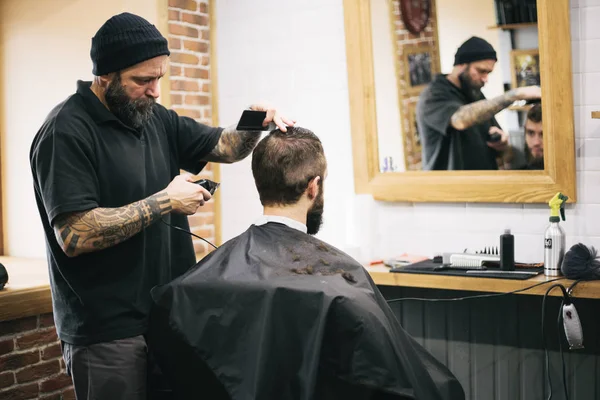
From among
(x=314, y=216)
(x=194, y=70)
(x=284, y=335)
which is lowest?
(x=284, y=335)

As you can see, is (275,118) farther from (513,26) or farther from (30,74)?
(30,74)

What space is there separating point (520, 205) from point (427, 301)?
1.90 ft

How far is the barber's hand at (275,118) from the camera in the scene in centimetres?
235

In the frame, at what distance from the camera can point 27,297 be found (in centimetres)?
328

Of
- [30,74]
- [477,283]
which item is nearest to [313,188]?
[477,283]

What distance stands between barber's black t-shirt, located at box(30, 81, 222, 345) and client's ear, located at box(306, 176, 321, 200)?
0.48 m

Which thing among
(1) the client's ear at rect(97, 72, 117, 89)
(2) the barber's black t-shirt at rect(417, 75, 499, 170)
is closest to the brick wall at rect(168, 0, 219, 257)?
(2) the barber's black t-shirt at rect(417, 75, 499, 170)

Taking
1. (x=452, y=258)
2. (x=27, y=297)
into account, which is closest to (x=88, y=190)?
(x=27, y=297)

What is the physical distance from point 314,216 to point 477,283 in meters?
0.87

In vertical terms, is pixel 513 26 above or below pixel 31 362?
above

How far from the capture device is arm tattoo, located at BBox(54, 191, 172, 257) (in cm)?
213

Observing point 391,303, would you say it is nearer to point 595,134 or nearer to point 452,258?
point 452,258

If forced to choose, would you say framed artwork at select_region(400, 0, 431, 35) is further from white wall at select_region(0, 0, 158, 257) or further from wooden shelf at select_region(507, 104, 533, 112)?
white wall at select_region(0, 0, 158, 257)

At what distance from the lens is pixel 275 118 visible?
2.40 m
